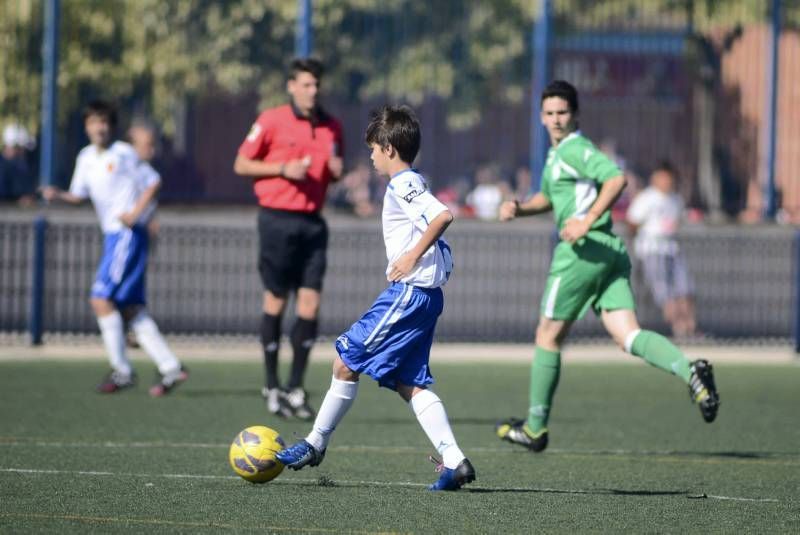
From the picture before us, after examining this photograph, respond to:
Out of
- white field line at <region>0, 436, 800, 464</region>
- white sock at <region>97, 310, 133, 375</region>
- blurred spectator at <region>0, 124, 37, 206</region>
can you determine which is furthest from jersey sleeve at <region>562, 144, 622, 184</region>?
blurred spectator at <region>0, 124, 37, 206</region>

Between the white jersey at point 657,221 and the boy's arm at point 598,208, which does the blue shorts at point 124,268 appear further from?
the white jersey at point 657,221

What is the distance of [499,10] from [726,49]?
2485 millimetres

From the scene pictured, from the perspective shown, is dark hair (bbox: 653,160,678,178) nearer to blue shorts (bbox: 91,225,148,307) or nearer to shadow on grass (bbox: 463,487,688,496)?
blue shorts (bbox: 91,225,148,307)

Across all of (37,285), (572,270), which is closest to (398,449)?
(572,270)

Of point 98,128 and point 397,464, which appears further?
point 98,128

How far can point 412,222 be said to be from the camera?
23.3ft

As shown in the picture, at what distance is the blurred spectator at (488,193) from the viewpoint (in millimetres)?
16266

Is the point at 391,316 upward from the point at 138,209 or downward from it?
downward

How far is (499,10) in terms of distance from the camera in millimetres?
16406

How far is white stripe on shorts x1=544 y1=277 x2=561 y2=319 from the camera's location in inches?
349

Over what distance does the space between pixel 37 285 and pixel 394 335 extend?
8997 millimetres

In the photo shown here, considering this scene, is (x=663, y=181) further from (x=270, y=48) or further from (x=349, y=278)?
(x=270, y=48)

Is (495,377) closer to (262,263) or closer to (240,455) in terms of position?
(262,263)

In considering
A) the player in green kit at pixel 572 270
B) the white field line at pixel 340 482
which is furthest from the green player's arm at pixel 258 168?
the white field line at pixel 340 482
